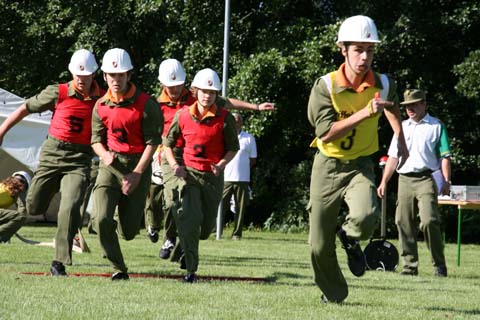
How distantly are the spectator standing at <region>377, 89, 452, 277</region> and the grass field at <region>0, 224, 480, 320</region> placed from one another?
0.40 metres

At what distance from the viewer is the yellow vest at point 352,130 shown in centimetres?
792

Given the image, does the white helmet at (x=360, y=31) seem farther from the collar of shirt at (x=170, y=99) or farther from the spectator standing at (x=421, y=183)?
the spectator standing at (x=421, y=183)

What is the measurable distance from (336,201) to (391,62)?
55.0ft

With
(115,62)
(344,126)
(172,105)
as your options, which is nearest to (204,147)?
(115,62)

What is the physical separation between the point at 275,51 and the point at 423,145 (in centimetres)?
1162

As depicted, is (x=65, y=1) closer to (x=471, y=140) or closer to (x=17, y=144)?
(x=17, y=144)

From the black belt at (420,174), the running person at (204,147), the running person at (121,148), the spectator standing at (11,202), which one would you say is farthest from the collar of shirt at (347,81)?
the spectator standing at (11,202)

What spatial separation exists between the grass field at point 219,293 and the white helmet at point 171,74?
2.16m

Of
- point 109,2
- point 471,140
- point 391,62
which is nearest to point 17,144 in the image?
point 109,2

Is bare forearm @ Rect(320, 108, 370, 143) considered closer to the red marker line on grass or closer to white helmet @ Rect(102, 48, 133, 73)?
white helmet @ Rect(102, 48, 133, 73)

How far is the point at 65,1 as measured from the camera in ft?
86.0

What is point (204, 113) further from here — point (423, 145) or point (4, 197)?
point (4, 197)

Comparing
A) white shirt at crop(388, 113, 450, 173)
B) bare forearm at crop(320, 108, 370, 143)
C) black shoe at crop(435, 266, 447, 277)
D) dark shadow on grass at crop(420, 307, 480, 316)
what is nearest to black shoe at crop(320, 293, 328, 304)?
dark shadow on grass at crop(420, 307, 480, 316)

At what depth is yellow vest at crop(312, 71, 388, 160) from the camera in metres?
7.92
